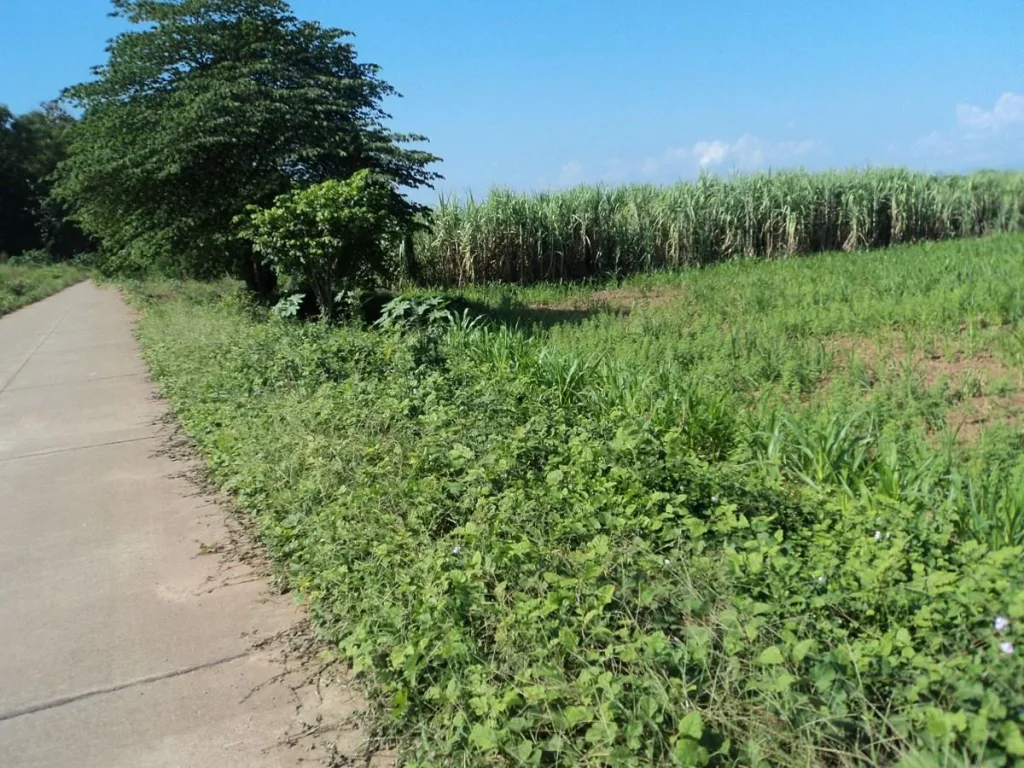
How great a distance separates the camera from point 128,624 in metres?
3.89

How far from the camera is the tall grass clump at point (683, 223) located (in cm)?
1897

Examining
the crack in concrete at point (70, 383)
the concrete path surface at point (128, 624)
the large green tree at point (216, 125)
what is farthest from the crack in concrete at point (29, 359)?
the concrete path surface at point (128, 624)

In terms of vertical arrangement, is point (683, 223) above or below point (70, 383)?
above

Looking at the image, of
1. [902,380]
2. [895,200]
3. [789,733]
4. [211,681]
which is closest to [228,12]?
[902,380]

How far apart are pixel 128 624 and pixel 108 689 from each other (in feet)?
1.85

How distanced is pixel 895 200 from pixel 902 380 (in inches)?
730

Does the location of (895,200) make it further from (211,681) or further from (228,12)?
(211,681)

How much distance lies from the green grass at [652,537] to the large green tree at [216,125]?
19.4ft

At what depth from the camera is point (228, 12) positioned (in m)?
13.8

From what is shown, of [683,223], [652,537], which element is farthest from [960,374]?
[683,223]

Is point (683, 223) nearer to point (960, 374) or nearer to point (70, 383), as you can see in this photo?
point (960, 374)

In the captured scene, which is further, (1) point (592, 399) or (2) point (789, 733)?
(1) point (592, 399)

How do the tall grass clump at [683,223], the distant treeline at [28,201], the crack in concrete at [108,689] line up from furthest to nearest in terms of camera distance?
the distant treeline at [28,201] < the tall grass clump at [683,223] < the crack in concrete at [108,689]

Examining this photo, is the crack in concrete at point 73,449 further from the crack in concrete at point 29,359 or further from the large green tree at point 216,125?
the large green tree at point 216,125
